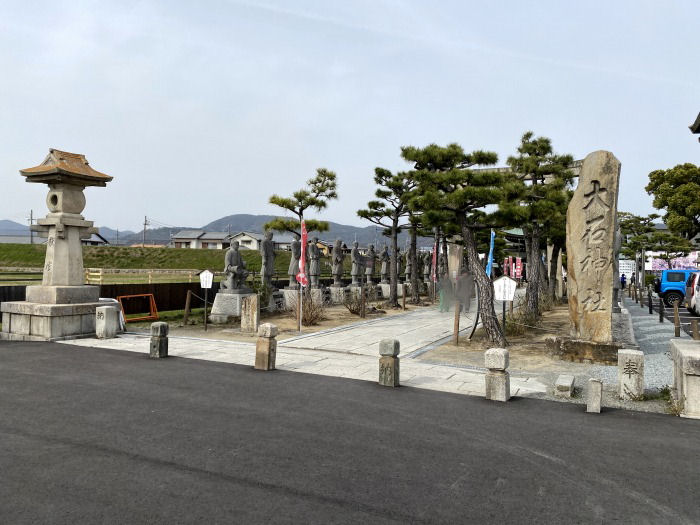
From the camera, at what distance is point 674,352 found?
6.99m

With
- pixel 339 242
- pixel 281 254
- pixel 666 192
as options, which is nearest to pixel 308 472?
pixel 339 242

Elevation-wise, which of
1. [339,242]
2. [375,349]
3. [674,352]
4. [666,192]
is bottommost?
[375,349]

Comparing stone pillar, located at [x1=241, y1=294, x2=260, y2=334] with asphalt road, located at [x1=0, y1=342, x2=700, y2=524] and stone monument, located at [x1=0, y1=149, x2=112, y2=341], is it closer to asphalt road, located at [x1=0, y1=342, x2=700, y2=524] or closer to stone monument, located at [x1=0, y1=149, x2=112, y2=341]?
stone monument, located at [x1=0, y1=149, x2=112, y2=341]

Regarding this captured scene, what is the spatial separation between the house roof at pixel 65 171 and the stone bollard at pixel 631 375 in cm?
1259

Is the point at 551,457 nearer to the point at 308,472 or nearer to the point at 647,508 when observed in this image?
the point at 647,508

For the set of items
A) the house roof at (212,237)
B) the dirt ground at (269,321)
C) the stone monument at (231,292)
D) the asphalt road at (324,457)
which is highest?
the house roof at (212,237)

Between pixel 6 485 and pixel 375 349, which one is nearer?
pixel 6 485

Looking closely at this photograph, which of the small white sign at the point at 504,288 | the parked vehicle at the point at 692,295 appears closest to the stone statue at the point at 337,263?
the small white sign at the point at 504,288

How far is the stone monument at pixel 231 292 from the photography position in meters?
16.9

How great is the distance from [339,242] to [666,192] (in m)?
20.8

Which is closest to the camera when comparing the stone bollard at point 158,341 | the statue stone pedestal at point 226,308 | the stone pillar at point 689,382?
the stone pillar at point 689,382

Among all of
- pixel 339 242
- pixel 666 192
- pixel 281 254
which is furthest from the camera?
pixel 281 254

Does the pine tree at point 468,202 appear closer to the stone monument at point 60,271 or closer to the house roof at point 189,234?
the stone monument at point 60,271

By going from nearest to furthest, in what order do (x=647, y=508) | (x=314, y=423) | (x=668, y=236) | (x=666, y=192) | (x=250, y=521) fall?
(x=250, y=521) → (x=647, y=508) → (x=314, y=423) → (x=666, y=192) → (x=668, y=236)
